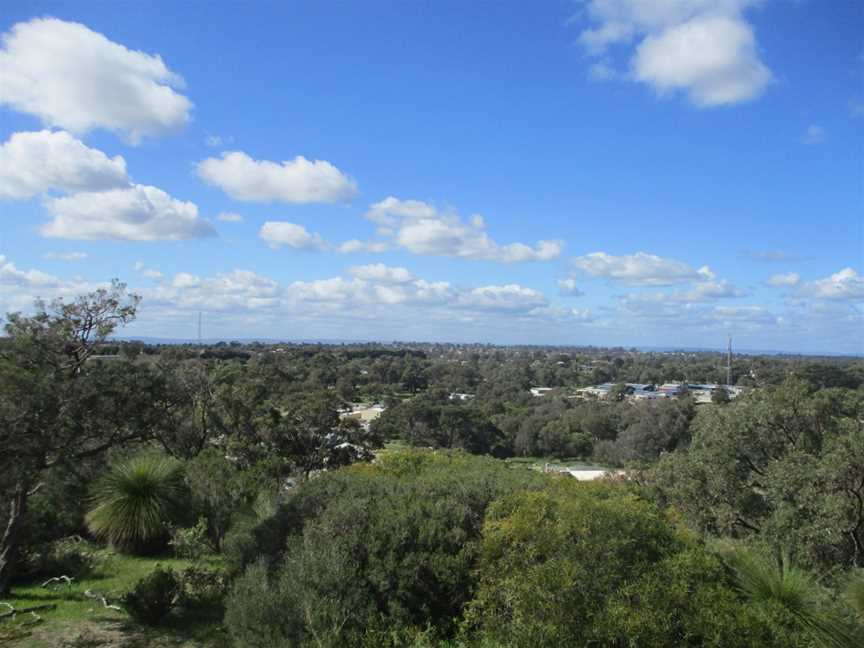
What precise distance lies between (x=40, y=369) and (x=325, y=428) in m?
14.8

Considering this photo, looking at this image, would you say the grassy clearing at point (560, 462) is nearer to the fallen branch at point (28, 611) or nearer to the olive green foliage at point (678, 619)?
the fallen branch at point (28, 611)

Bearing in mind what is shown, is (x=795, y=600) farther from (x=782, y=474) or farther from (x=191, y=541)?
(x=191, y=541)

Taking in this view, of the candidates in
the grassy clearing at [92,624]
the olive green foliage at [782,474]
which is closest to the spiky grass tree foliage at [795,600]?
the olive green foliage at [782,474]

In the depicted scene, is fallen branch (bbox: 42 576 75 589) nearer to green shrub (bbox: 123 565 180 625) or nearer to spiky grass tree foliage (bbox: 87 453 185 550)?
spiky grass tree foliage (bbox: 87 453 185 550)

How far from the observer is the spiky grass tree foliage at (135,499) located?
36.7 feet

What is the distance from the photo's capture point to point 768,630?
20.6ft

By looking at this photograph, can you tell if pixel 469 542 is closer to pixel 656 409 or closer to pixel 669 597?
pixel 669 597

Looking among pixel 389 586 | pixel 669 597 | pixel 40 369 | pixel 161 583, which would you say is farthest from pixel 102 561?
pixel 669 597

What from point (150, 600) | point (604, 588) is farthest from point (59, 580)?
point (604, 588)

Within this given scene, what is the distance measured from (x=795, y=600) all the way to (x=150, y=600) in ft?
27.7

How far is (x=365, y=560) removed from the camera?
8016 millimetres

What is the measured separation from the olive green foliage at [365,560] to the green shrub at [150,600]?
1.59 m

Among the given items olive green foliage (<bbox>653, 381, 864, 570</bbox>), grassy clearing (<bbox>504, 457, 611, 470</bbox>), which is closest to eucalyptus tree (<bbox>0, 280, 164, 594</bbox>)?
olive green foliage (<bbox>653, 381, 864, 570</bbox>)

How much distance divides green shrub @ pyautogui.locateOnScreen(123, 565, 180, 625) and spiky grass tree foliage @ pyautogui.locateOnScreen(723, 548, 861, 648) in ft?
25.7
